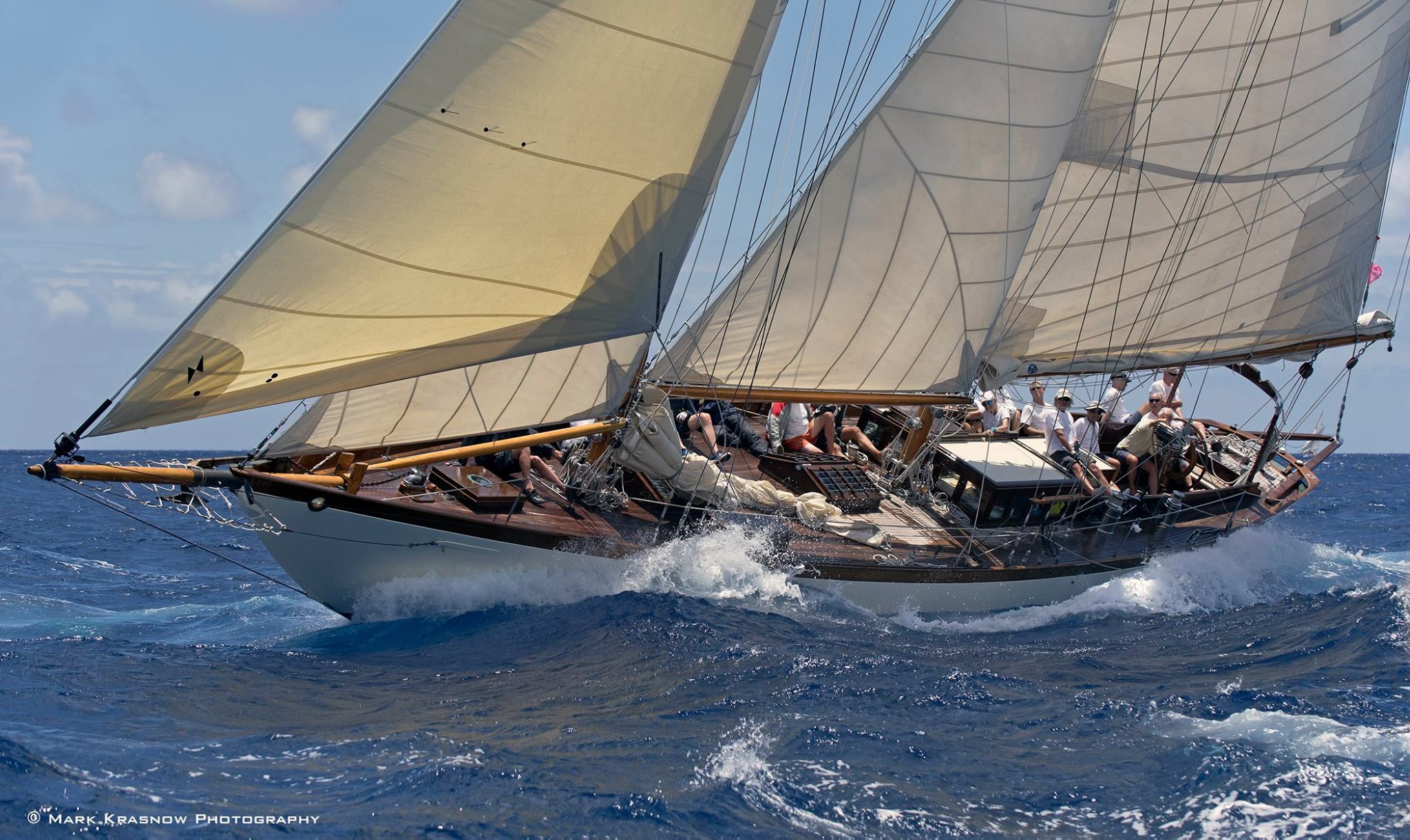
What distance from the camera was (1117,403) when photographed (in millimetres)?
16203

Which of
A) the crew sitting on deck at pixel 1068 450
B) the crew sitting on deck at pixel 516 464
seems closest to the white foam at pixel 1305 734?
the crew sitting on deck at pixel 1068 450

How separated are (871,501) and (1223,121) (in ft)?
23.4

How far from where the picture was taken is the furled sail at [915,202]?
1161 cm

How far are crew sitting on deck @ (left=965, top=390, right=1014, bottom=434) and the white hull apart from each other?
7672mm

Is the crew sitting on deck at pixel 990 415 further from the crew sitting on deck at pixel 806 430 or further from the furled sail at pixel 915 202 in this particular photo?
the furled sail at pixel 915 202

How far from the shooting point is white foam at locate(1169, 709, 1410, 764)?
24.7 ft

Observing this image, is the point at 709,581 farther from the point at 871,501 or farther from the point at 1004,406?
the point at 1004,406

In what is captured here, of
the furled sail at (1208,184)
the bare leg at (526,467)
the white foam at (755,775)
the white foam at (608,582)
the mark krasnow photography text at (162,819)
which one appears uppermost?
the furled sail at (1208,184)

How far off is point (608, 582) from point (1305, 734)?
6.05m

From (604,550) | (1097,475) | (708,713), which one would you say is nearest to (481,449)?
(604,550)

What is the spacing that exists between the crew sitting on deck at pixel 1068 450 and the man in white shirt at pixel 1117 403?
1.84 meters

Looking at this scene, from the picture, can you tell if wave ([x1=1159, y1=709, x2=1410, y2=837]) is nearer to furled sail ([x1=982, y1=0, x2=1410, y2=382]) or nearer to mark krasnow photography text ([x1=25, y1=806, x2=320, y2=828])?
mark krasnow photography text ([x1=25, y1=806, x2=320, y2=828])

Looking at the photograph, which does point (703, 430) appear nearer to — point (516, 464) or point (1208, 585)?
point (516, 464)

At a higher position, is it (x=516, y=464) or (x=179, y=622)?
(x=516, y=464)
